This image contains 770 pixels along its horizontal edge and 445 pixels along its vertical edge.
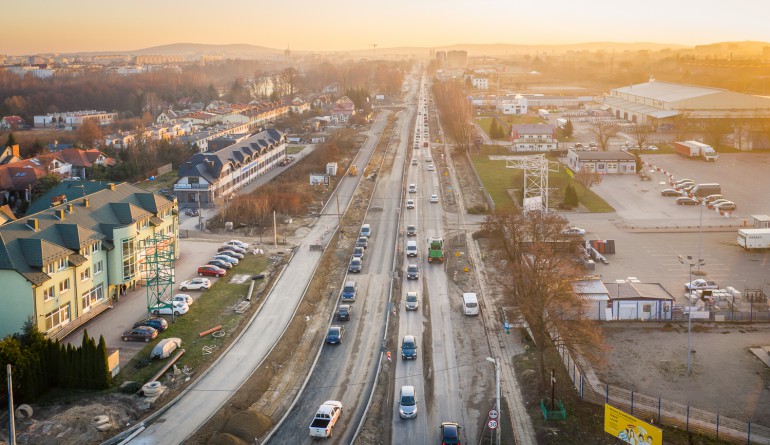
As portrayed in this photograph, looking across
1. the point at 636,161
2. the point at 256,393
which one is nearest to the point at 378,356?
the point at 256,393

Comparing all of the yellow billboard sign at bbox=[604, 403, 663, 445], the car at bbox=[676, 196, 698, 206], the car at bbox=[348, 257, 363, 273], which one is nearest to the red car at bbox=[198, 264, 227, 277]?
the car at bbox=[348, 257, 363, 273]

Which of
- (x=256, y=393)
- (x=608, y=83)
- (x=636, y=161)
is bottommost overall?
(x=256, y=393)

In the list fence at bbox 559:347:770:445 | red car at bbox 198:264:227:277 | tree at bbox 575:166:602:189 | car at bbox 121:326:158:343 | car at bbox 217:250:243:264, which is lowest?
fence at bbox 559:347:770:445

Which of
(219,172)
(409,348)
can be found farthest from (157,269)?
(219,172)

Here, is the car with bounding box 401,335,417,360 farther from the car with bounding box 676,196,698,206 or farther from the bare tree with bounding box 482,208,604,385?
the car with bounding box 676,196,698,206

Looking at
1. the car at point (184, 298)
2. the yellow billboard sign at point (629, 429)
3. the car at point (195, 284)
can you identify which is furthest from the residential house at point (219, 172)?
the yellow billboard sign at point (629, 429)

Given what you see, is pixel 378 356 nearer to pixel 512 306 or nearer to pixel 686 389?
pixel 512 306

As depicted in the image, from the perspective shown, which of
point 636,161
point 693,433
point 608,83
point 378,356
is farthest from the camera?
point 608,83
